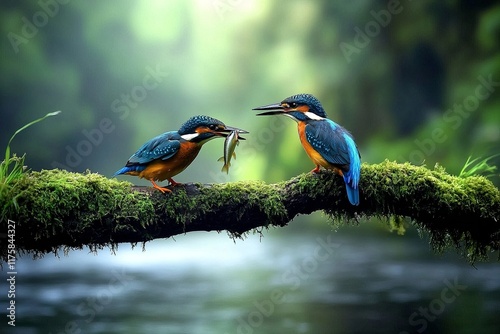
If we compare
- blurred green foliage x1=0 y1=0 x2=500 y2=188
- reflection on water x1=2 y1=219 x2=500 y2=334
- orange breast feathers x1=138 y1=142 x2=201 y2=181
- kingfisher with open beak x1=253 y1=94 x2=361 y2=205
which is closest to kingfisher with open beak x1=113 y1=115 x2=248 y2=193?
orange breast feathers x1=138 y1=142 x2=201 y2=181

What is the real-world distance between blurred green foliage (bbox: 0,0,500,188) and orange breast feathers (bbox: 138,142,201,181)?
6.56 meters

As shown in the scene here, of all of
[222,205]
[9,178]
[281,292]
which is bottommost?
[281,292]

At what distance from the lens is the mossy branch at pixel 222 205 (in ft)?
7.95

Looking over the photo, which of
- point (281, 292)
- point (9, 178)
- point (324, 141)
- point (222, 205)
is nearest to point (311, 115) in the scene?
point (324, 141)

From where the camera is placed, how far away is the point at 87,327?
877 centimetres

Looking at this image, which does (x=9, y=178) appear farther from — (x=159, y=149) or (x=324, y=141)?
(x=324, y=141)

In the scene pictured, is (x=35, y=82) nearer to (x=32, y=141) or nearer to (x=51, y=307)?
(x=32, y=141)

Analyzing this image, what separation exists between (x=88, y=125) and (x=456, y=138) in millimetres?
8527

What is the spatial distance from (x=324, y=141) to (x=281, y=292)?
7678 millimetres

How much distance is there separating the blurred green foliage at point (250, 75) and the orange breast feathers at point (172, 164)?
21.5ft

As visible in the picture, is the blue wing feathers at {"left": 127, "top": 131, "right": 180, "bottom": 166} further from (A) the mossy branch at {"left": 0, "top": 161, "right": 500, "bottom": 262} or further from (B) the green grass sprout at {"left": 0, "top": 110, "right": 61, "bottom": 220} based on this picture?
(B) the green grass sprout at {"left": 0, "top": 110, "right": 61, "bottom": 220}

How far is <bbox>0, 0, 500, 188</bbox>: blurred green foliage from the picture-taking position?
10852 mm

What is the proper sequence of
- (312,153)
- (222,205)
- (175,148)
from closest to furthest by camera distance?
(222,205), (175,148), (312,153)

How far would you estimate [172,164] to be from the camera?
268 centimetres
